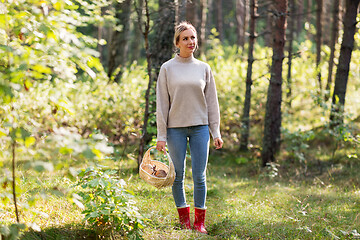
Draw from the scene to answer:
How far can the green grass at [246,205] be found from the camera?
10.9 ft

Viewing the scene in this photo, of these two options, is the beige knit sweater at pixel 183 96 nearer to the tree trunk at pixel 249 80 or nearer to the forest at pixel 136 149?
the forest at pixel 136 149

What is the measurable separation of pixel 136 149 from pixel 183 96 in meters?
3.57

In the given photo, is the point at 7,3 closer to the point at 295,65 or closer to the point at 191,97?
the point at 191,97

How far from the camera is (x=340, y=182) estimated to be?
5.73 meters

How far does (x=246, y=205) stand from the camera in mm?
4555

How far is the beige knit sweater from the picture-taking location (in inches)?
134

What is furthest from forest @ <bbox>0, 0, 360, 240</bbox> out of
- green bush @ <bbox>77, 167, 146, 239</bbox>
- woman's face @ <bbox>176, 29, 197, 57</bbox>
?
woman's face @ <bbox>176, 29, 197, 57</bbox>

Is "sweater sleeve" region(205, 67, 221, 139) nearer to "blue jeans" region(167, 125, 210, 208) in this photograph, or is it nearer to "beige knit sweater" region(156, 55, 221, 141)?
"beige knit sweater" region(156, 55, 221, 141)

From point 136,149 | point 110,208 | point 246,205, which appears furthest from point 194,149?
point 136,149

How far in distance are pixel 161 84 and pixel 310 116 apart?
815cm

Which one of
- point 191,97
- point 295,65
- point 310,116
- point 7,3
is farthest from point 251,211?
point 295,65

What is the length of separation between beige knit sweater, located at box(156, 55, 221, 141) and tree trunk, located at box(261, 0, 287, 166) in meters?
3.50

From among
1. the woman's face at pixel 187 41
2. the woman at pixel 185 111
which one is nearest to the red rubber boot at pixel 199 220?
the woman at pixel 185 111

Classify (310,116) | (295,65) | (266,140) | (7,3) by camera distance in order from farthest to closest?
(295,65), (310,116), (266,140), (7,3)
